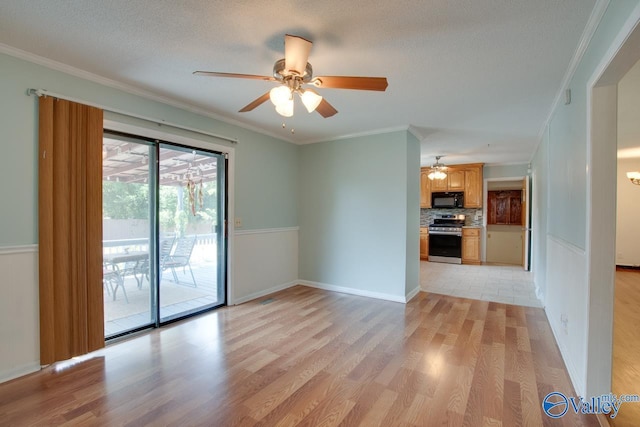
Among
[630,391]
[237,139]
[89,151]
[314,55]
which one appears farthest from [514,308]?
[89,151]

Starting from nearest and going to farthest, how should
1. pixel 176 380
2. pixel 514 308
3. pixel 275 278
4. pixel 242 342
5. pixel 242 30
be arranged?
pixel 242 30 → pixel 176 380 → pixel 242 342 → pixel 514 308 → pixel 275 278

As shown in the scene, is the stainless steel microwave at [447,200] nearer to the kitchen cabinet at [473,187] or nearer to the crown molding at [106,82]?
the kitchen cabinet at [473,187]

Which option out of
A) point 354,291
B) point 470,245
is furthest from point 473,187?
point 354,291

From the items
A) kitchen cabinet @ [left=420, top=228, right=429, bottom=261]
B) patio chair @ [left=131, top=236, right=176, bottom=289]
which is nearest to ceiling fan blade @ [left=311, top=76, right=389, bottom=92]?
patio chair @ [left=131, top=236, right=176, bottom=289]

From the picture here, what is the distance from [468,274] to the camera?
19.7 ft

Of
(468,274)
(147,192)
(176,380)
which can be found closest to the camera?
(176,380)

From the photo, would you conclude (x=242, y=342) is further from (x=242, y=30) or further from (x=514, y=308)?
(x=514, y=308)

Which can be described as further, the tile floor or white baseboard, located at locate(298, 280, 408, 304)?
the tile floor

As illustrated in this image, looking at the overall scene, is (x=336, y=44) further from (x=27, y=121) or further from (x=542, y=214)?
(x=542, y=214)

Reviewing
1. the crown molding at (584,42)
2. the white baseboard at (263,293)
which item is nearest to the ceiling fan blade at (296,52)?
the crown molding at (584,42)

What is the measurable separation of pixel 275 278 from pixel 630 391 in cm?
387

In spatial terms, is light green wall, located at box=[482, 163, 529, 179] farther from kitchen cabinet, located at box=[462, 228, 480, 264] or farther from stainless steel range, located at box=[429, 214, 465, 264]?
kitchen cabinet, located at box=[462, 228, 480, 264]

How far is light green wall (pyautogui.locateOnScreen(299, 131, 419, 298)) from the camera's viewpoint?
4160 millimetres

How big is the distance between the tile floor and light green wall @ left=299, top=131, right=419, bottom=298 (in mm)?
984
